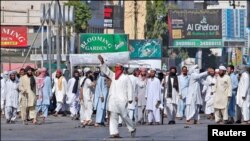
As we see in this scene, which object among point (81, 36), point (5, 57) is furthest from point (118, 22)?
point (81, 36)

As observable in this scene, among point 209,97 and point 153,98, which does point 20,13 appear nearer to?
point 209,97

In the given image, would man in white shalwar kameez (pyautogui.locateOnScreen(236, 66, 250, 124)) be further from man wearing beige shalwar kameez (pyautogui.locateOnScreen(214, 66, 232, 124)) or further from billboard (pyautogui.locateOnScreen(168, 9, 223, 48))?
billboard (pyautogui.locateOnScreen(168, 9, 223, 48))

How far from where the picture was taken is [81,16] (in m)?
61.8

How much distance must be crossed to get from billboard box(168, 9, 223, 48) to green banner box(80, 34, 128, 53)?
1659 cm

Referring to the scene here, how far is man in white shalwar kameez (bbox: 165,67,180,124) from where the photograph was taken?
27.4 metres

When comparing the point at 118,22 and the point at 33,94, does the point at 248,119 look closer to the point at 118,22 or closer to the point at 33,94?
the point at 33,94

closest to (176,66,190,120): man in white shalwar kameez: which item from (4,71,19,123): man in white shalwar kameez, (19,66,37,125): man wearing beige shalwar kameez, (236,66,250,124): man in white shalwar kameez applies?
(236,66,250,124): man in white shalwar kameez

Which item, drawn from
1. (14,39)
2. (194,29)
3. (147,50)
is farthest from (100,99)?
(194,29)

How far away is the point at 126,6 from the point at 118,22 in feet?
67.3

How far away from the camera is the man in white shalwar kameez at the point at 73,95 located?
1213 inches

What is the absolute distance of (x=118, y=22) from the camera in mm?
50562

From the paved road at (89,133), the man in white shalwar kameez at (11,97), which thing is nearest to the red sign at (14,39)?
the man in white shalwar kameez at (11,97)

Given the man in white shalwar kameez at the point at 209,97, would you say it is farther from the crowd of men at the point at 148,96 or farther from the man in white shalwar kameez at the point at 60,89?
the man in white shalwar kameez at the point at 60,89

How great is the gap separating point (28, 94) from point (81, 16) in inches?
1406
